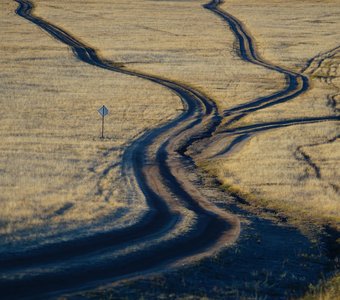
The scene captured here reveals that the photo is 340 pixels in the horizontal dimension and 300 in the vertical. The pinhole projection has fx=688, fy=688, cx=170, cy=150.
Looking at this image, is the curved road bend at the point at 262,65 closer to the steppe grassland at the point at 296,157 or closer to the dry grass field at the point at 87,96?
the steppe grassland at the point at 296,157

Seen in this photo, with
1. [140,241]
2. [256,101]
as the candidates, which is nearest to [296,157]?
[140,241]

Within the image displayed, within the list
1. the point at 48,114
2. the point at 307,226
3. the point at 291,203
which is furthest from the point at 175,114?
the point at 307,226

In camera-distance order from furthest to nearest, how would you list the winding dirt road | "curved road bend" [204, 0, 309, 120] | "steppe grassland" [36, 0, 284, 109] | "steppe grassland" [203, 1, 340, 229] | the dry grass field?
"steppe grassland" [36, 0, 284, 109] → "curved road bend" [204, 0, 309, 120] → "steppe grassland" [203, 1, 340, 229] → the dry grass field → the winding dirt road

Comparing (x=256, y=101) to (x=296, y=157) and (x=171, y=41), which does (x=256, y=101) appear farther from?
(x=171, y=41)

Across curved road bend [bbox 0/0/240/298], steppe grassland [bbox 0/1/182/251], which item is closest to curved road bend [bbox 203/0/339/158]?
steppe grassland [bbox 0/1/182/251]

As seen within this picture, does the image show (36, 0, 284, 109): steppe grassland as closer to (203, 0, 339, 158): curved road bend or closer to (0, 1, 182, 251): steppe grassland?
(203, 0, 339, 158): curved road bend

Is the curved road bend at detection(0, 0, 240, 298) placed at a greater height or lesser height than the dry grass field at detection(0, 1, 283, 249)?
lesser
